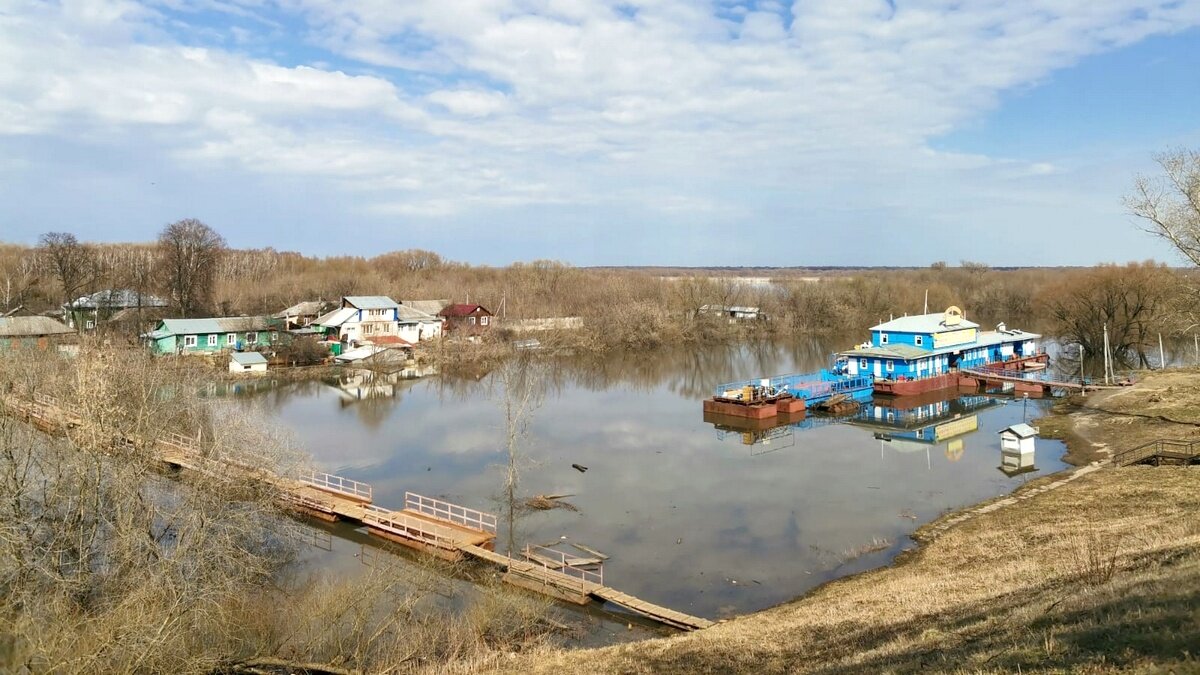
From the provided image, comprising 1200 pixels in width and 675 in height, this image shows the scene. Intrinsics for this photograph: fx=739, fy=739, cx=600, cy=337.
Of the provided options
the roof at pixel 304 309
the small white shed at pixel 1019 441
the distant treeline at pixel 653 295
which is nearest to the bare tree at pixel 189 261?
the distant treeline at pixel 653 295

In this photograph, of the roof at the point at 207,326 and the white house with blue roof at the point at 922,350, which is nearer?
the white house with blue roof at the point at 922,350

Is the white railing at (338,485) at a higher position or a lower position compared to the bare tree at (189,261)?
lower

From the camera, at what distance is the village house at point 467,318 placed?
60438mm

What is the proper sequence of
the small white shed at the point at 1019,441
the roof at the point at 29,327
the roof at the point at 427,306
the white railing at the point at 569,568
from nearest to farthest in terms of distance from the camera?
the white railing at the point at 569,568
the small white shed at the point at 1019,441
the roof at the point at 29,327
the roof at the point at 427,306

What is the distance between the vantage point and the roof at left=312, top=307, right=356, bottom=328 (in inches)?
2113

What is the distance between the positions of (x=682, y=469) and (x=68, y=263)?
5715 cm

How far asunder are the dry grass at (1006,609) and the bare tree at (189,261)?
5941 centimetres

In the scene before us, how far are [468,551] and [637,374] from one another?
30937mm

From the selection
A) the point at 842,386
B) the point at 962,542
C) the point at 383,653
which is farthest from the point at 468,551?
the point at 842,386

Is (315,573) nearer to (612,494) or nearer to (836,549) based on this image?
(612,494)

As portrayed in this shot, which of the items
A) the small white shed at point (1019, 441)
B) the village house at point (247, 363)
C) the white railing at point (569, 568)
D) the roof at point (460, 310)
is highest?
the roof at point (460, 310)

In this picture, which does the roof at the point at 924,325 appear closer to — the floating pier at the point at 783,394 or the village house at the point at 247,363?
the floating pier at the point at 783,394

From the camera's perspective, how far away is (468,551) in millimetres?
16859

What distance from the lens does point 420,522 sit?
731 inches
